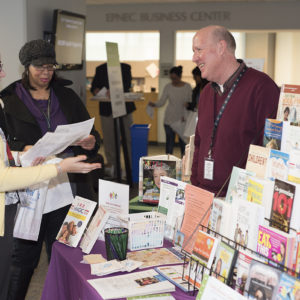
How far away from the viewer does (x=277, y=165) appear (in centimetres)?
167

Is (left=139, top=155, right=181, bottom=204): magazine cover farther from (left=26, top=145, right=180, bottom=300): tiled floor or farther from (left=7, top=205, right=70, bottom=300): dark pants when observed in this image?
(left=26, top=145, right=180, bottom=300): tiled floor

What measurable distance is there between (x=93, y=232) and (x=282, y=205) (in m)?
0.97

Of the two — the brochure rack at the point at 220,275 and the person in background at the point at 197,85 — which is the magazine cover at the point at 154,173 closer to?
the brochure rack at the point at 220,275

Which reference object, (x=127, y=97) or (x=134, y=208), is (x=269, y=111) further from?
(x=127, y=97)

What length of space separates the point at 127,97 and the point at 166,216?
14.8 feet

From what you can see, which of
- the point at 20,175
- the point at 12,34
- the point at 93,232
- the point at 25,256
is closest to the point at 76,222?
the point at 93,232

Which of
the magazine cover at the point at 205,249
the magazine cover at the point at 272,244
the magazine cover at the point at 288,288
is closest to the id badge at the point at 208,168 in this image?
the magazine cover at the point at 205,249

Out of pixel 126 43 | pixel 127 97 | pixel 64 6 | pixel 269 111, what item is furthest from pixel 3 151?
pixel 126 43

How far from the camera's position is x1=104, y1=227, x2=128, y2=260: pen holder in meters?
2.02

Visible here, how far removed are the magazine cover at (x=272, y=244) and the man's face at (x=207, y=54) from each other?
4.17 feet

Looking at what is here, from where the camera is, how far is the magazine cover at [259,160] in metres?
1.72

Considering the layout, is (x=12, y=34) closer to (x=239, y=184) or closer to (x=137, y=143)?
(x=137, y=143)

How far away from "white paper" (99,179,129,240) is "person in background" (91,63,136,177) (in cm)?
458

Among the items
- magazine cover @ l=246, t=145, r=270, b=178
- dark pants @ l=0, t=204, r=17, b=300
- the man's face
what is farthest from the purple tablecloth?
the man's face
